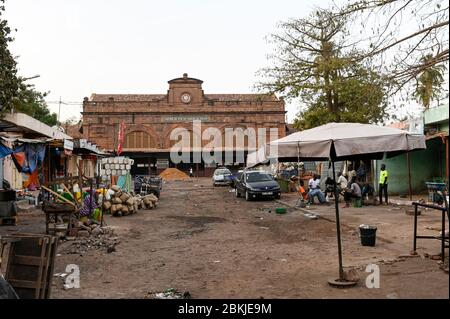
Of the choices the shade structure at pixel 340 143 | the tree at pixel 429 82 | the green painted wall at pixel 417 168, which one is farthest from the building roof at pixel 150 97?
the shade structure at pixel 340 143

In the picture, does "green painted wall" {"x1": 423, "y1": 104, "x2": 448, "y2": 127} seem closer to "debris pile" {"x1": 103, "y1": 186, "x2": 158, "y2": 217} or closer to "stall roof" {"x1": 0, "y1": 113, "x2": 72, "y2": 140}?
"debris pile" {"x1": 103, "y1": 186, "x2": 158, "y2": 217}

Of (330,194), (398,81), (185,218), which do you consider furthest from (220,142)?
(398,81)

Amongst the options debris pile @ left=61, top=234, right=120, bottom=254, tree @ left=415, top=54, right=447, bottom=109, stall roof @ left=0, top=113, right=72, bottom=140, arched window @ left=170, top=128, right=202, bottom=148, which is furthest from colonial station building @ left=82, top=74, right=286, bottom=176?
tree @ left=415, top=54, right=447, bottom=109

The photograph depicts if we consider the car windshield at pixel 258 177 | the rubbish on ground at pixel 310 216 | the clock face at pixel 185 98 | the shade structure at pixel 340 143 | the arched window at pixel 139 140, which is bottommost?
the rubbish on ground at pixel 310 216

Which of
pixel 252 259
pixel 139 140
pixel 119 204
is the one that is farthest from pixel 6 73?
pixel 139 140

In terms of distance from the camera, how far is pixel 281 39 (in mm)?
A: 27094

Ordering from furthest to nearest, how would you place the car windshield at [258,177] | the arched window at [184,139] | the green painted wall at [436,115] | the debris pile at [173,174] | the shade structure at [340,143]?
the arched window at [184,139] → the debris pile at [173,174] → the car windshield at [258,177] → the green painted wall at [436,115] → the shade structure at [340,143]

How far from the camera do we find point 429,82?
27.8 feet

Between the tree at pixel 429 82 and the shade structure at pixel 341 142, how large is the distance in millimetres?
913

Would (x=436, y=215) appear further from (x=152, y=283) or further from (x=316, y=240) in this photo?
(x=152, y=283)

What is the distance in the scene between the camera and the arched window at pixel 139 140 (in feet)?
201

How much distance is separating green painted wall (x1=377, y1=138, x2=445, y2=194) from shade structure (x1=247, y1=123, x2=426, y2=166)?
1506cm

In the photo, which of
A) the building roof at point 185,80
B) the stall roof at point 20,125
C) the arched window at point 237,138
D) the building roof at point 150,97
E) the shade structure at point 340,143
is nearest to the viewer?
the shade structure at point 340,143

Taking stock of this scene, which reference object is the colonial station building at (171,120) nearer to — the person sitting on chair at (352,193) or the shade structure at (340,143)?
the person sitting on chair at (352,193)
